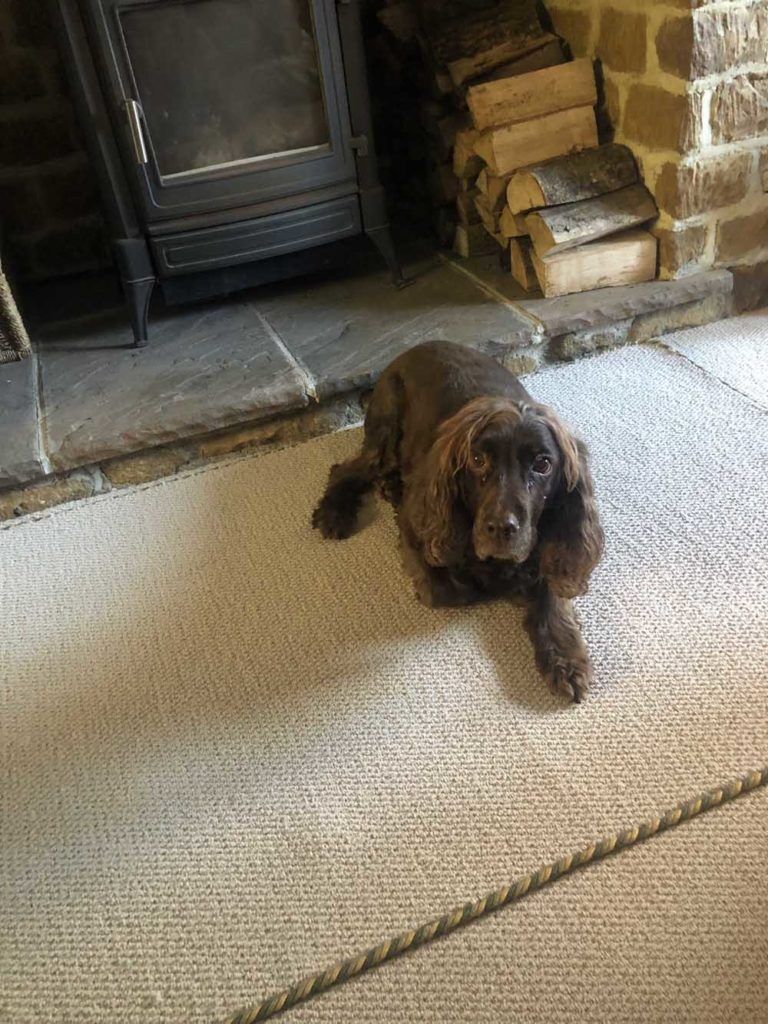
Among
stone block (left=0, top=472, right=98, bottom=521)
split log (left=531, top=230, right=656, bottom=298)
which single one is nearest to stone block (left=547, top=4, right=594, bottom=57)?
split log (left=531, top=230, right=656, bottom=298)

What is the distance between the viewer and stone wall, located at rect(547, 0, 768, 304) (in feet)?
6.44

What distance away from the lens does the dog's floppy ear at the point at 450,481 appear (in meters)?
1.32

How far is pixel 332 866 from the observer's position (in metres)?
1.12

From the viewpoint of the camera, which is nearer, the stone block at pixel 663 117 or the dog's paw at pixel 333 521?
the dog's paw at pixel 333 521

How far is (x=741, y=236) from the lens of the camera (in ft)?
7.52

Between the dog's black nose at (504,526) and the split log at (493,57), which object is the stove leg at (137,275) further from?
the dog's black nose at (504,526)

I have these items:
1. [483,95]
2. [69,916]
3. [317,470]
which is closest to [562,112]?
[483,95]

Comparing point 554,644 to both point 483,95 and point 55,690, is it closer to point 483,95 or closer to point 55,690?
point 55,690

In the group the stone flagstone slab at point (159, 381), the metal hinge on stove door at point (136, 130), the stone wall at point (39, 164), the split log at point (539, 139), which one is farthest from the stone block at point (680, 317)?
the stone wall at point (39, 164)

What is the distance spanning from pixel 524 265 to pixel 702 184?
1.65 ft

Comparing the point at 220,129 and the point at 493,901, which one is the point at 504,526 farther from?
the point at 220,129

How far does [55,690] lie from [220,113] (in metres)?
1.48

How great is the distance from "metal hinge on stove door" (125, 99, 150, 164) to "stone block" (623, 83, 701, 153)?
1.29 meters

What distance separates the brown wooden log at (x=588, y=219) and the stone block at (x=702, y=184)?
6cm
